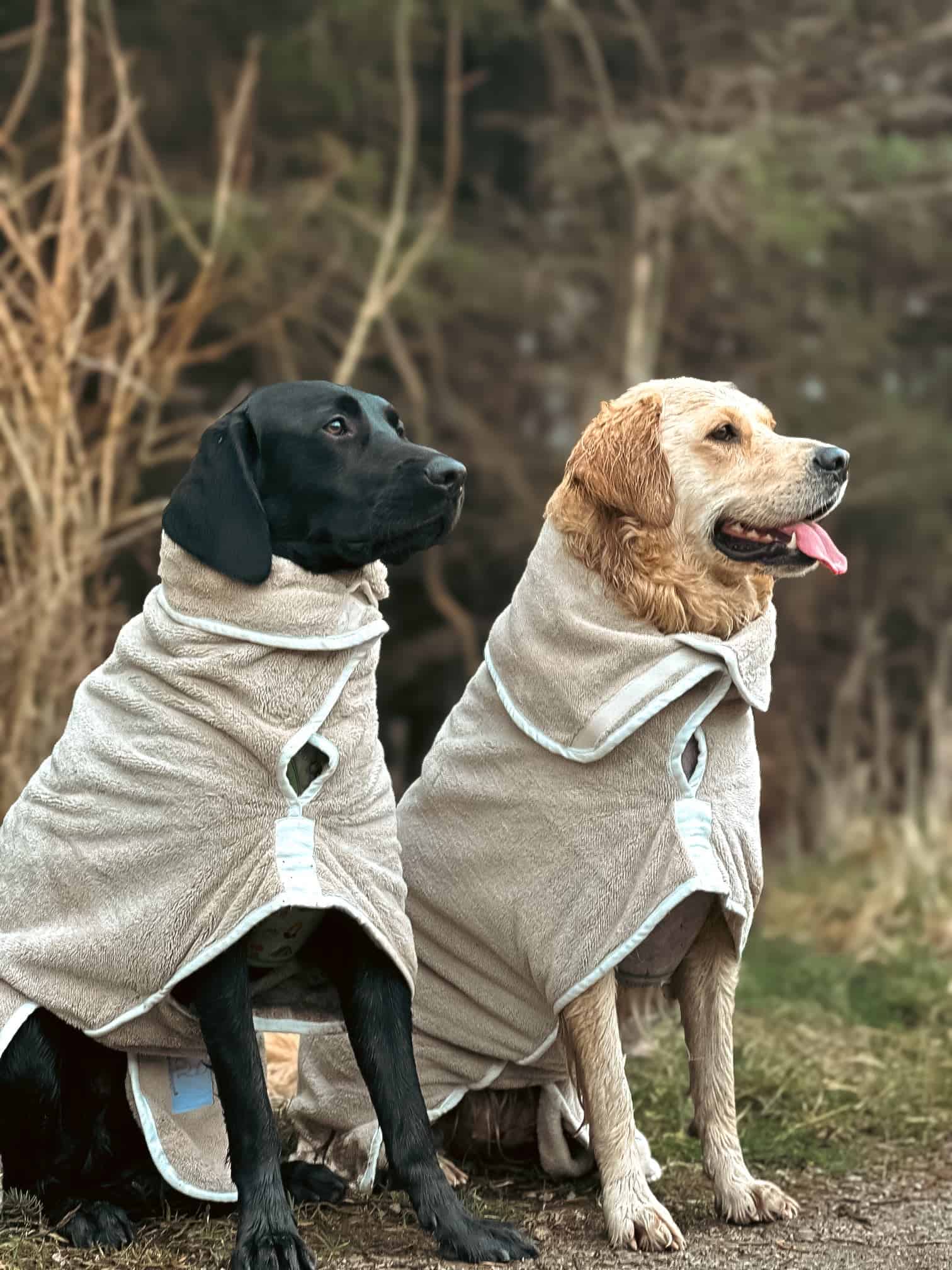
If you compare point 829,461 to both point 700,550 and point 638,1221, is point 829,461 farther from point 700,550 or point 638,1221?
point 638,1221

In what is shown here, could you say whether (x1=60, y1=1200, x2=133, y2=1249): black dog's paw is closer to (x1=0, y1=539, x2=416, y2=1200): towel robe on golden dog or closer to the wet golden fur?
(x1=0, y1=539, x2=416, y2=1200): towel robe on golden dog

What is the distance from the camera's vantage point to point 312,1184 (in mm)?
3543

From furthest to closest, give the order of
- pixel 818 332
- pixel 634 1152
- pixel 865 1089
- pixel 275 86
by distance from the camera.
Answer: pixel 818 332 → pixel 275 86 → pixel 865 1089 → pixel 634 1152

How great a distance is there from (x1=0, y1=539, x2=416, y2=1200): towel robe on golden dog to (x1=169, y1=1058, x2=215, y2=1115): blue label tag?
0.04m

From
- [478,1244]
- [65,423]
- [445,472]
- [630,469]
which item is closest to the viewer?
[478,1244]

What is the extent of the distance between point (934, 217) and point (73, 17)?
265 inches

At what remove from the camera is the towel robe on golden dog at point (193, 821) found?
3.05 meters

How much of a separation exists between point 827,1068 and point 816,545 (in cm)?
194

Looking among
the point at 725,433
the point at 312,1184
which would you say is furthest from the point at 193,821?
the point at 725,433

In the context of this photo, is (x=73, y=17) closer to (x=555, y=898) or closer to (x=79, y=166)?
(x=79, y=166)

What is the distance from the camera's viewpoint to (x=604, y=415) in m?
3.56

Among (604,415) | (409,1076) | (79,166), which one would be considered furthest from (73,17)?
(409,1076)

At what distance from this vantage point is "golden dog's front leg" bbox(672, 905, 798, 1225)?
3432mm

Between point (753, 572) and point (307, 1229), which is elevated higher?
point (753, 572)
